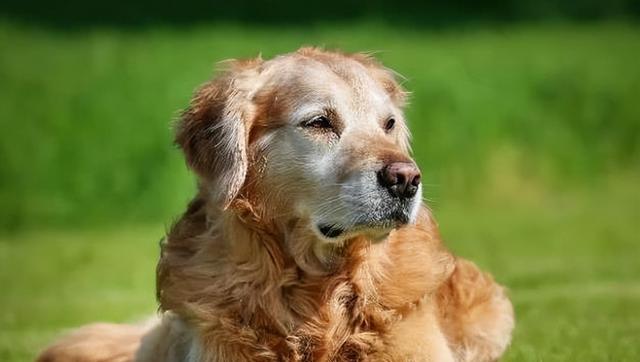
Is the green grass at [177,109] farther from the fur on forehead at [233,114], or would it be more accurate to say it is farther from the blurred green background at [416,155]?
the fur on forehead at [233,114]

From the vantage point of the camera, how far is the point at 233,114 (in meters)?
7.05

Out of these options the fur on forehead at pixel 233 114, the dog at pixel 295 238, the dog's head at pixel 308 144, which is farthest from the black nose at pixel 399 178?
the fur on forehead at pixel 233 114

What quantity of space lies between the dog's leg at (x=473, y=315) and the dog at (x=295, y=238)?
1.30ft

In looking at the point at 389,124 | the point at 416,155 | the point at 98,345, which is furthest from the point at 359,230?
the point at 416,155

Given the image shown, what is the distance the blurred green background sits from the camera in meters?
13.8

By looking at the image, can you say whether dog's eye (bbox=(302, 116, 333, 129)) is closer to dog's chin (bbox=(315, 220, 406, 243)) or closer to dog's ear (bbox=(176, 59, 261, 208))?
dog's ear (bbox=(176, 59, 261, 208))

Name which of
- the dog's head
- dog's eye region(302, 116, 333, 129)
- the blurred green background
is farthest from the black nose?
the blurred green background

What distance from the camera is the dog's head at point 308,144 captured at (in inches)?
260

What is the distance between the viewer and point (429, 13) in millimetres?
29984

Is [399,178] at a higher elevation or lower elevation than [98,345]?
higher

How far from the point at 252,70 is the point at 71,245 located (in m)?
10.5

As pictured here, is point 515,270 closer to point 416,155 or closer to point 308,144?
point 416,155

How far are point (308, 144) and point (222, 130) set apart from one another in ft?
1.51

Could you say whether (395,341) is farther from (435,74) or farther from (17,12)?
(17,12)
